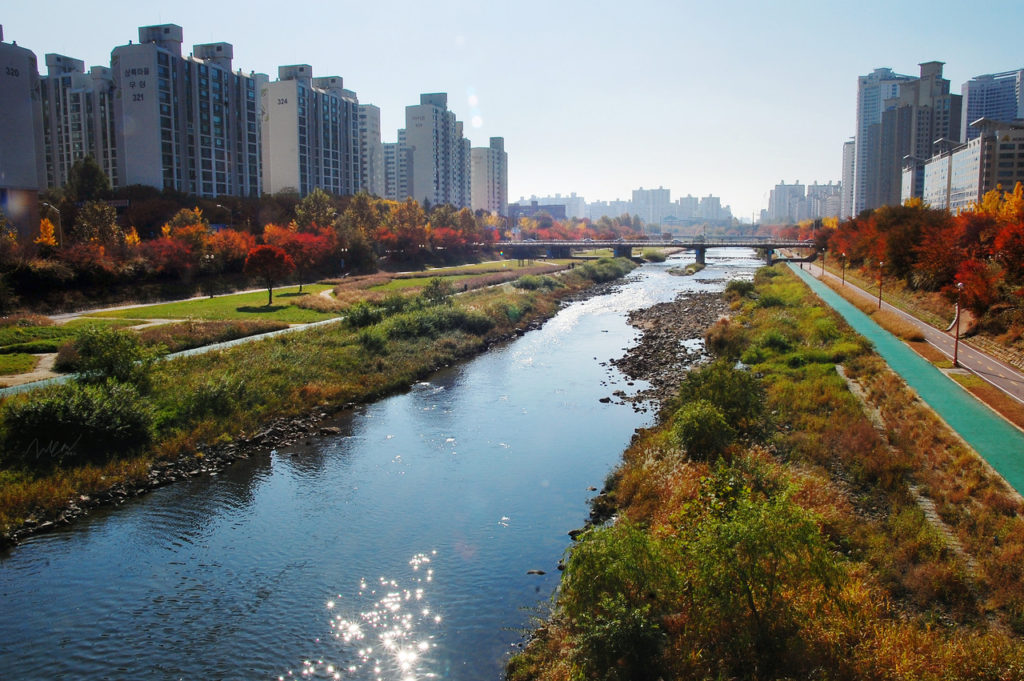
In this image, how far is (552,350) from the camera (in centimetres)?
4062

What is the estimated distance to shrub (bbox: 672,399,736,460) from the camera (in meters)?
18.6

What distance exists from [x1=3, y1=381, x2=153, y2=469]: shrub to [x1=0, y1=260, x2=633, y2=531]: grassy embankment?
0.03 metres

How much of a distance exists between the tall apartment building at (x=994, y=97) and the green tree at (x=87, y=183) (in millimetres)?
197881

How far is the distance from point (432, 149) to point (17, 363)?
482 ft

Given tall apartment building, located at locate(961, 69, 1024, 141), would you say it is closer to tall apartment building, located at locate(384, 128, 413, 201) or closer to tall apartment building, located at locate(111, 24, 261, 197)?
tall apartment building, located at locate(384, 128, 413, 201)

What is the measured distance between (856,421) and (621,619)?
12.5 metres

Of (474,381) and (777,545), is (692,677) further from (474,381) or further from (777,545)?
(474,381)

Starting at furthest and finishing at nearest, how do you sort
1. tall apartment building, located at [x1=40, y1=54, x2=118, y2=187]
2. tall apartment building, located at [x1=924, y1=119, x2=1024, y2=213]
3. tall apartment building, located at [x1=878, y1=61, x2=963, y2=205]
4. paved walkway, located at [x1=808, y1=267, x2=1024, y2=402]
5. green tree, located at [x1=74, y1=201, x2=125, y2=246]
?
tall apartment building, located at [x1=878, y1=61, x2=963, y2=205] → tall apartment building, located at [x1=924, y1=119, x2=1024, y2=213] → tall apartment building, located at [x1=40, y1=54, x2=118, y2=187] → green tree, located at [x1=74, y1=201, x2=125, y2=246] → paved walkway, located at [x1=808, y1=267, x2=1024, y2=402]

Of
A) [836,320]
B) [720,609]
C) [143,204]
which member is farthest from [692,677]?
[143,204]

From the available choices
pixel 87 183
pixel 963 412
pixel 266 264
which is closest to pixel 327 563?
pixel 963 412

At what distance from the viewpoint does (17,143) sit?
57656mm

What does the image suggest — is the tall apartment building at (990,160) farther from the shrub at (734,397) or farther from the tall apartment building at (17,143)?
the tall apartment building at (17,143)

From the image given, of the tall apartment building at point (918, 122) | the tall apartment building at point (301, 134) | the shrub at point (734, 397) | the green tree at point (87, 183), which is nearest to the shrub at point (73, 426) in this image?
the shrub at point (734, 397)

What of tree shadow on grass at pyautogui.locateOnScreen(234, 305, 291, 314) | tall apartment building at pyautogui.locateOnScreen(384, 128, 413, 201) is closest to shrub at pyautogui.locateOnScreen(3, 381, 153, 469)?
tree shadow on grass at pyautogui.locateOnScreen(234, 305, 291, 314)
